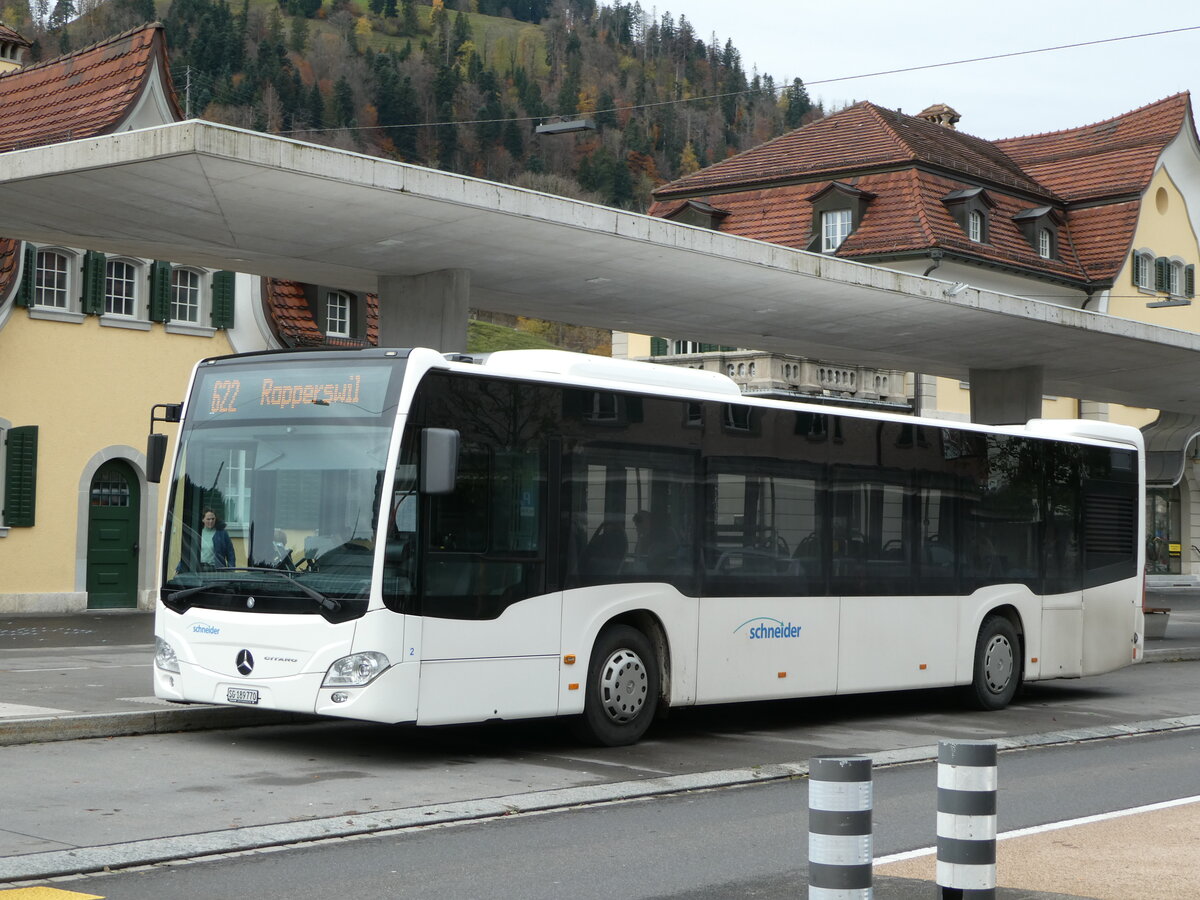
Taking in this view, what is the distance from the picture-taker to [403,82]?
428 ft

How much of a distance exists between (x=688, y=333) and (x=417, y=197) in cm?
937

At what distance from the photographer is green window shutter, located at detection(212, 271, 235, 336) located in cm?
3053

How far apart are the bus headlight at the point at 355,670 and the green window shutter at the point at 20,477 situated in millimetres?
18100

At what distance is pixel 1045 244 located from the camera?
51.1 m

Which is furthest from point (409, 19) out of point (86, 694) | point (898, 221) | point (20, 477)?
point (86, 694)

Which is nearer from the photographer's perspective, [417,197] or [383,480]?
[383,480]

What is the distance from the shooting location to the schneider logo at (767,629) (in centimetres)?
1359

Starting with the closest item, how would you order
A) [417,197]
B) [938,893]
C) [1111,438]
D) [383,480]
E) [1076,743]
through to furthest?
[938,893], [383,480], [1076,743], [417,197], [1111,438]

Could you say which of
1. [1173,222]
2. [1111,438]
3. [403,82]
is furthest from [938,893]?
[403,82]

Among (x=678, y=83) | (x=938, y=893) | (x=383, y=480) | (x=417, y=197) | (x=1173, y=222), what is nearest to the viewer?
(x=938, y=893)

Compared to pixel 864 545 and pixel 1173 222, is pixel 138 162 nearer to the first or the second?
pixel 864 545

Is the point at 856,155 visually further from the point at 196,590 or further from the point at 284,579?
the point at 284,579

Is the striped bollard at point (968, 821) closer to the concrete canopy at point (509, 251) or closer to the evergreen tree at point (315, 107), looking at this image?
the concrete canopy at point (509, 251)

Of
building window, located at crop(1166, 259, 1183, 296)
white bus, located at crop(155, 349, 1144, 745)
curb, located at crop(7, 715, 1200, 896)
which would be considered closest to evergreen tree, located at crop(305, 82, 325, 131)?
building window, located at crop(1166, 259, 1183, 296)
